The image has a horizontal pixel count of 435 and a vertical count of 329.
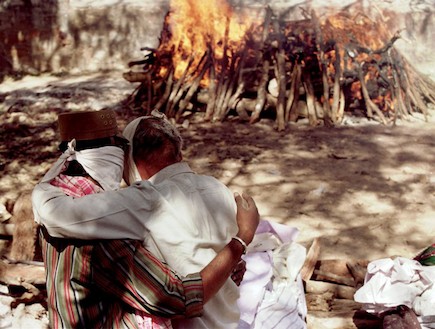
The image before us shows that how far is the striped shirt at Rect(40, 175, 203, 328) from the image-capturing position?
68.4 inches

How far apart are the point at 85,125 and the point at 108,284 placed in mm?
631

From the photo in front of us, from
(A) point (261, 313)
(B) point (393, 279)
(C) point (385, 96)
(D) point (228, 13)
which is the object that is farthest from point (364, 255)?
(D) point (228, 13)

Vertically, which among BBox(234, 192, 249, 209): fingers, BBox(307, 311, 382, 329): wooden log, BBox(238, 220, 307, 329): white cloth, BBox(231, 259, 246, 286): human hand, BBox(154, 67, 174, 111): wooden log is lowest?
BBox(154, 67, 174, 111): wooden log

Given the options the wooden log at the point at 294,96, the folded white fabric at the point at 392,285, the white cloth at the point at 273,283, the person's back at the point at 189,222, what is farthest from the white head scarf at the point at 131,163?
the wooden log at the point at 294,96

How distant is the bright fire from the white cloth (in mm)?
6524

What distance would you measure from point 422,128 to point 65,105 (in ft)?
20.9

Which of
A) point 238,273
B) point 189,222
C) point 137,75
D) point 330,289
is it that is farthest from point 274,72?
point 189,222

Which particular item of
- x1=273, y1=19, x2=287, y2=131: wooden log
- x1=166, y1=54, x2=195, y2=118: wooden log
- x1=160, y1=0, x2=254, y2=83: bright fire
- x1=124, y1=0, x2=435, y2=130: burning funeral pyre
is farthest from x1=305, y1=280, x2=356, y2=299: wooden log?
x1=160, y1=0, x2=254, y2=83: bright fire

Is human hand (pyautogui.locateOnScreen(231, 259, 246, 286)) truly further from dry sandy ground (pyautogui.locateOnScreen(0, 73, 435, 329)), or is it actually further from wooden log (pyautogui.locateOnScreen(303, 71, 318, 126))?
wooden log (pyautogui.locateOnScreen(303, 71, 318, 126))

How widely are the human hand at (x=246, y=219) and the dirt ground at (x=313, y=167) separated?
215 centimetres

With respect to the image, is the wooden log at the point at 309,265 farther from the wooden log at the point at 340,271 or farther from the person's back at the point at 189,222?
the person's back at the point at 189,222

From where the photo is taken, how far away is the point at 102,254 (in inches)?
68.4

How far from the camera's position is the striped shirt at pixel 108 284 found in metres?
1.74

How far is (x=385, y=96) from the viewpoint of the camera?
9000mm
